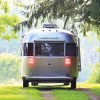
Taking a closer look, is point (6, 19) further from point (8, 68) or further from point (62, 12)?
point (8, 68)

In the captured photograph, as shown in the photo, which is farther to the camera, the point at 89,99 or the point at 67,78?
the point at 67,78

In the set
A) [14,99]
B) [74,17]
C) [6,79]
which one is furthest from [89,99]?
[6,79]

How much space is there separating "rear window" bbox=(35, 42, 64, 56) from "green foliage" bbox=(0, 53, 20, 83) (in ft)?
293

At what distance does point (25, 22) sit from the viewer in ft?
84.9

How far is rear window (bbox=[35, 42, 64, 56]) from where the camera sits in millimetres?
22297

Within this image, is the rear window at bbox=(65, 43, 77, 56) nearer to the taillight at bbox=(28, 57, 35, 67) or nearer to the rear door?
the rear door

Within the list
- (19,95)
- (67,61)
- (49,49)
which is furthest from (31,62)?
(19,95)

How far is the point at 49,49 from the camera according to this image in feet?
73.6

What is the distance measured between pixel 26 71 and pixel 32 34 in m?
1.75

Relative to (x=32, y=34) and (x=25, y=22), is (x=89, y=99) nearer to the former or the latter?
(x=32, y=34)

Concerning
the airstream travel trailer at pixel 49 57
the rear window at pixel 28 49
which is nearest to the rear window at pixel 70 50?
the airstream travel trailer at pixel 49 57

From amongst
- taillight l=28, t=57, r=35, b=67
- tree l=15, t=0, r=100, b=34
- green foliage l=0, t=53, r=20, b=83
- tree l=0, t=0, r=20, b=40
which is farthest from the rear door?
green foliage l=0, t=53, r=20, b=83

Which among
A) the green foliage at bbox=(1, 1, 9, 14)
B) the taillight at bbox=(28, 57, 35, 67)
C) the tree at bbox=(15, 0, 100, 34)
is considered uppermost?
the green foliage at bbox=(1, 1, 9, 14)

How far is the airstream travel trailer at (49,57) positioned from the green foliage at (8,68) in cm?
8923
